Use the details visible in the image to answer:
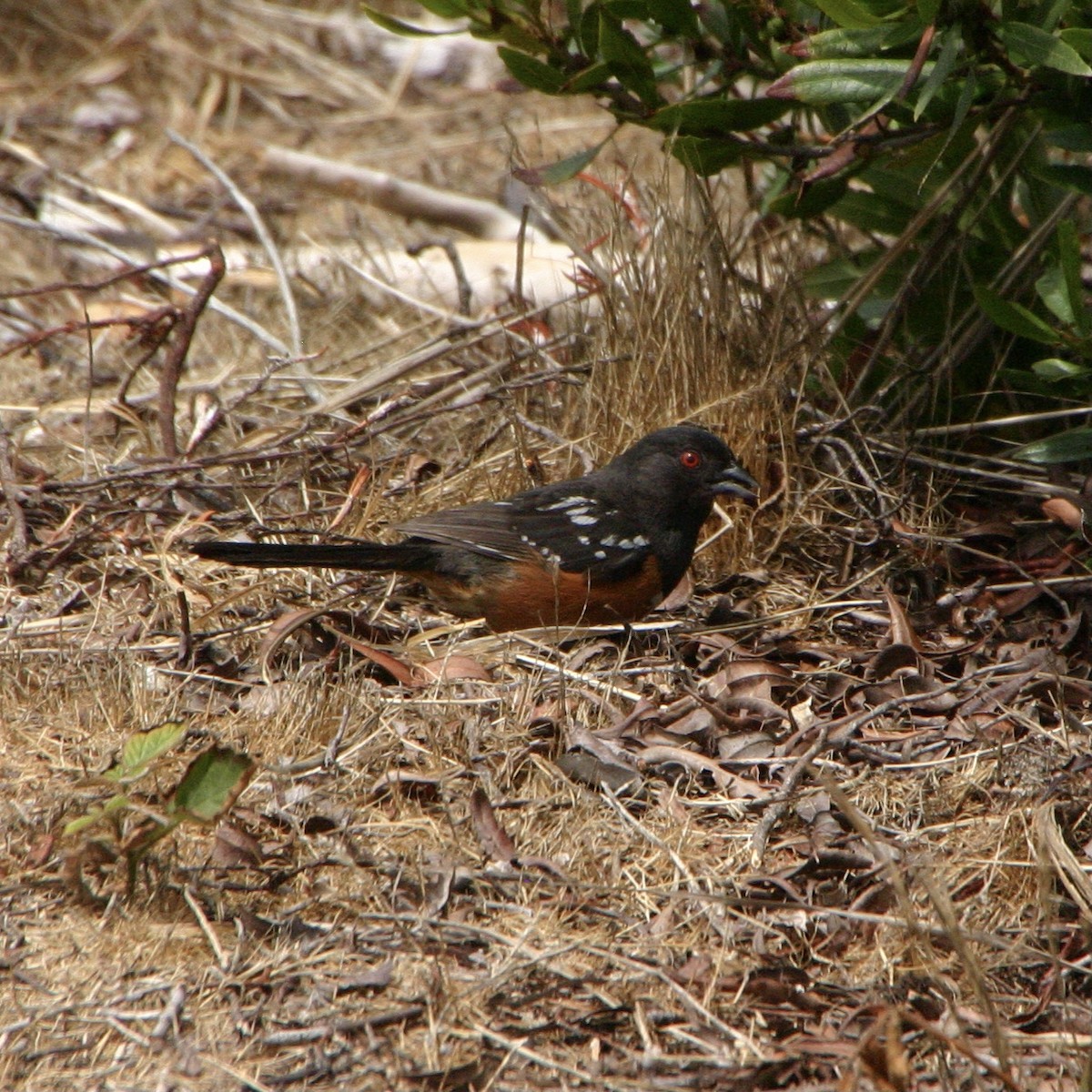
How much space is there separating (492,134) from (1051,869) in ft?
17.8

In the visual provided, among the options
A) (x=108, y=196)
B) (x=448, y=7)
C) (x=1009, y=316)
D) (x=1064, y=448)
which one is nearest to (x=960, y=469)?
(x=1064, y=448)

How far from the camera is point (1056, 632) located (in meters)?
3.17

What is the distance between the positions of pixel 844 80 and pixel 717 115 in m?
0.50

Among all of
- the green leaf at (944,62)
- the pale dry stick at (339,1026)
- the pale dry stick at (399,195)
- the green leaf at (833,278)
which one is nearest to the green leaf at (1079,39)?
the green leaf at (944,62)

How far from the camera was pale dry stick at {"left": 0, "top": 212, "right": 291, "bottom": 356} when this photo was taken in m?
4.62

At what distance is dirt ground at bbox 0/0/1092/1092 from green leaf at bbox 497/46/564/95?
39cm

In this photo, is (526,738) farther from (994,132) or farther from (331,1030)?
(994,132)

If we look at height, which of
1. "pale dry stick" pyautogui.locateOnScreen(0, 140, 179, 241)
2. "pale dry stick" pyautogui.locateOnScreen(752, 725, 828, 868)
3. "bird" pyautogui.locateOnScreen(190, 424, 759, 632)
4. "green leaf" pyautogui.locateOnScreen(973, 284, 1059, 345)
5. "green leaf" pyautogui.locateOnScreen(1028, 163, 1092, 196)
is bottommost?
"pale dry stick" pyautogui.locateOnScreen(0, 140, 179, 241)

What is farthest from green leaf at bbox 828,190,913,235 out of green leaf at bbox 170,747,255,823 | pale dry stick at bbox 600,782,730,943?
green leaf at bbox 170,747,255,823

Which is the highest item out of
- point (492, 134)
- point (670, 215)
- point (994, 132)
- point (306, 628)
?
point (994, 132)

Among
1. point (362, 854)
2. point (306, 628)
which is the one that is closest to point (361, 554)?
point (306, 628)

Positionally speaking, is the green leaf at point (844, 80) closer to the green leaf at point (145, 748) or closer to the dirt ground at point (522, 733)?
the dirt ground at point (522, 733)

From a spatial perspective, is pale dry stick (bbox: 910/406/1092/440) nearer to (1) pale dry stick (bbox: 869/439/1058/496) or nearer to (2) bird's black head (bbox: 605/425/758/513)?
(1) pale dry stick (bbox: 869/439/1058/496)

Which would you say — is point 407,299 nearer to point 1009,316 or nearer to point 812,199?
point 812,199
